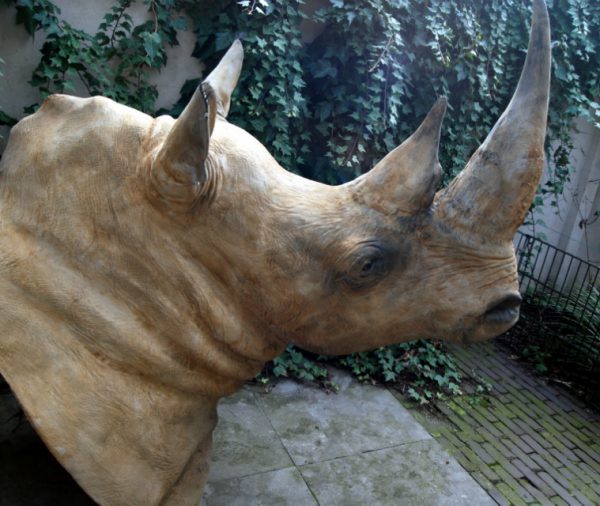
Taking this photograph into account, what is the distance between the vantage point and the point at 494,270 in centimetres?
146

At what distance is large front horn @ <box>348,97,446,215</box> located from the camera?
4.68 ft

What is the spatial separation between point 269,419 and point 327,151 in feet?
7.03

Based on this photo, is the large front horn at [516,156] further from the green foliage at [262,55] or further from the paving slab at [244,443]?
the green foliage at [262,55]

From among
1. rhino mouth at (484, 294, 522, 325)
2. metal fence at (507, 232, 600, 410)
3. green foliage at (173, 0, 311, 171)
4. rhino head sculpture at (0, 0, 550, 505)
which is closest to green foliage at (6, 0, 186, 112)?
green foliage at (173, 0, 311, 171)

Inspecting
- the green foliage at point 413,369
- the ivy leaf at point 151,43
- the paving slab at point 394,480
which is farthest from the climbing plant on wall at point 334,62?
the paving slab at point 394,480

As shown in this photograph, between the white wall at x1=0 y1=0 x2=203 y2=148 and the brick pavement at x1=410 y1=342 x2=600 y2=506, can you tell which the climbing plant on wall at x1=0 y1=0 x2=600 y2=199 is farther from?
the brick pavement at x1=410 y1=342 x2=600 y2=506

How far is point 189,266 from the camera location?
5.44 feet

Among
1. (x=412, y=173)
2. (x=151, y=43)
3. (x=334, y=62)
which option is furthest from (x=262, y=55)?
(x=412, y=173)

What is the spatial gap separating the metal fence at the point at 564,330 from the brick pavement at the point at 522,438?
0.98 feet

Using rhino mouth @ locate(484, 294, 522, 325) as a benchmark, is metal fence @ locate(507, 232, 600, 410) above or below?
below

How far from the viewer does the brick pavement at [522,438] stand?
3.69 meters

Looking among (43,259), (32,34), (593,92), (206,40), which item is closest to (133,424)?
(43,259)

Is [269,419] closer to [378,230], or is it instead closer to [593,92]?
[378,230]

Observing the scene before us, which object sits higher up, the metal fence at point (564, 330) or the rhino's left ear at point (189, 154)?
the rhino's left ear at point (189, 154)
